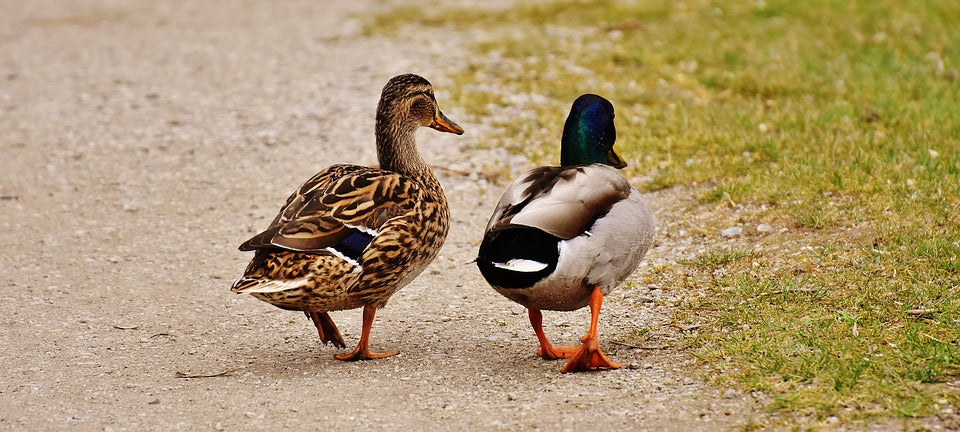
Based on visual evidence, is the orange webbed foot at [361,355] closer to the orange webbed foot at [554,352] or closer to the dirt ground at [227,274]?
the dirt ground at [227,274]

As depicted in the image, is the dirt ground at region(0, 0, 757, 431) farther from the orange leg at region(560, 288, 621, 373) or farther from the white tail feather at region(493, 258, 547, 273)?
the white tail feather at region(493, 258, 547, 273)

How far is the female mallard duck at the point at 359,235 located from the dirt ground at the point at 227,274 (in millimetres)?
377

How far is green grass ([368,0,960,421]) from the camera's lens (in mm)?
5066

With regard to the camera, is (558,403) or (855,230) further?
(855,230)

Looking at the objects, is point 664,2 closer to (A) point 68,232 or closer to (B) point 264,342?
(A) point 68,232

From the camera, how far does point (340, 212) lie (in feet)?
17.6

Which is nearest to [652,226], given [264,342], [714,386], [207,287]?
[714,386]

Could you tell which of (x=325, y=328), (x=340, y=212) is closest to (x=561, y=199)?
(x=340, y=212)

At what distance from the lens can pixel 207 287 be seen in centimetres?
686

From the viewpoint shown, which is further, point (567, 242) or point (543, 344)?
point (543, 344)

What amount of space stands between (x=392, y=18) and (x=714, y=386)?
935 cm

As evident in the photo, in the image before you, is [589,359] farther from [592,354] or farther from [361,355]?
[361,355]

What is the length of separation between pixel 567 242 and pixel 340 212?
1.07 metres

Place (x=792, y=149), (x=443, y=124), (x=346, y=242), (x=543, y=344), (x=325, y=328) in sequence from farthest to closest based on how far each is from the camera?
(x=792, y=149) < (x=443, y=124) < (x=325, y=328) < (x=543, y=344) < (x=346, y=242)
